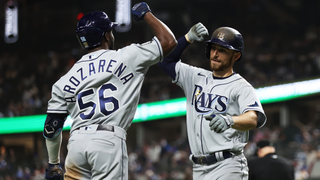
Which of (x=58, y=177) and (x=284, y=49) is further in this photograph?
(x=284, y=49)

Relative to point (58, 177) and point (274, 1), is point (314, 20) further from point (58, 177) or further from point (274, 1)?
point (58, 177)

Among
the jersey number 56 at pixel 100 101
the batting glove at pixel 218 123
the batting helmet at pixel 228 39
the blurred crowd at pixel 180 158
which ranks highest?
the batting helmet at pixel 228 39

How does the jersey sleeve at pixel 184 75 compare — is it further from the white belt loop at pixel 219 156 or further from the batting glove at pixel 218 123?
the batting glove at pixel 218 123

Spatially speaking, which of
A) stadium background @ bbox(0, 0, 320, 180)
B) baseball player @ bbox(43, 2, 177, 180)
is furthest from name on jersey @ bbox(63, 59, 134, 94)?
stadium background @ bbox(0, 0, 320, 180)

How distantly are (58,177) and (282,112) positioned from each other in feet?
55.9

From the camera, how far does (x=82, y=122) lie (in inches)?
126

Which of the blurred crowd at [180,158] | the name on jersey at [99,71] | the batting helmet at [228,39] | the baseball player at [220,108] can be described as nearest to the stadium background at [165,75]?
the blurred crowd at [180,158]

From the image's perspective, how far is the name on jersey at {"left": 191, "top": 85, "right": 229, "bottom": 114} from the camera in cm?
361

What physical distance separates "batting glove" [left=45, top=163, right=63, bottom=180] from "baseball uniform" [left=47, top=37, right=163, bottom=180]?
1.15ft

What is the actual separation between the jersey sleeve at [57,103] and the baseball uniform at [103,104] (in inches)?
0.4

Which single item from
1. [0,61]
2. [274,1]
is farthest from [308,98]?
[0,61]

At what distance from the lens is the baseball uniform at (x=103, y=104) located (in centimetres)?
306

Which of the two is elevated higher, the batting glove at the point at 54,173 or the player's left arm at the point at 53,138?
the player's left arm at the point at 53,138

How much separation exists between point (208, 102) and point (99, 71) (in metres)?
1.05
